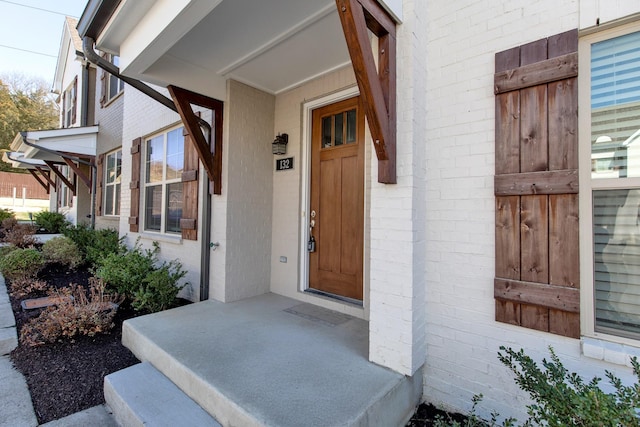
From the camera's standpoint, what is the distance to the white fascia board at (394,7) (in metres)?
2.01

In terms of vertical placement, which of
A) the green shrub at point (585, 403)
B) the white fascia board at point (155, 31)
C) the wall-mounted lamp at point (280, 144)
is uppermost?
the white fascia board at point (155, 31)

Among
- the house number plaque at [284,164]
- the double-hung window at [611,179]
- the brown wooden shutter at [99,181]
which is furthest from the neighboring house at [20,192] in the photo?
the double-hung window at [611,179]

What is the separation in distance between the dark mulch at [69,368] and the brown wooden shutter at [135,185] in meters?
2.30

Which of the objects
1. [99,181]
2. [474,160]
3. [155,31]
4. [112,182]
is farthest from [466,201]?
[99,181]

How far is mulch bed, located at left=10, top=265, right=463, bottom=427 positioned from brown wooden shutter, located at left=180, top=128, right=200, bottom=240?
4.42ft

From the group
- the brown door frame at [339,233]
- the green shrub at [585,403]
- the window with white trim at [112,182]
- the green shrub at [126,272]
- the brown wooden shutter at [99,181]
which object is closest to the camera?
the green shrub at [585,403]

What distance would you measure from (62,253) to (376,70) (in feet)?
22.2

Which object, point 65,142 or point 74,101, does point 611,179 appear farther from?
point 74,101

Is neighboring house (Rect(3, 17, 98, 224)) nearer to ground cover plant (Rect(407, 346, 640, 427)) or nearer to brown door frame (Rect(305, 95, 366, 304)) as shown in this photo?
brown door frame (Rect(305, 95, 366, 304))

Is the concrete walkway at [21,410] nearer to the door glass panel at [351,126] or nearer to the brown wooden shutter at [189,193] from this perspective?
the brown wooden shutter at [189,193]

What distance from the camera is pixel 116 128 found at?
7.22 metres

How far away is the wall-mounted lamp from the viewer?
155 inches

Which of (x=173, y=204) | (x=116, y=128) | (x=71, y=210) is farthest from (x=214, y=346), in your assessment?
(x=71, y=210)

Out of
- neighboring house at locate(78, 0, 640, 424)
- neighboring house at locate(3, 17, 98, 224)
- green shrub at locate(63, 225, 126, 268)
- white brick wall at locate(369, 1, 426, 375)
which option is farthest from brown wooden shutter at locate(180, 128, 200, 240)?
neighboring house at locate(3, 17, 98, 224)
